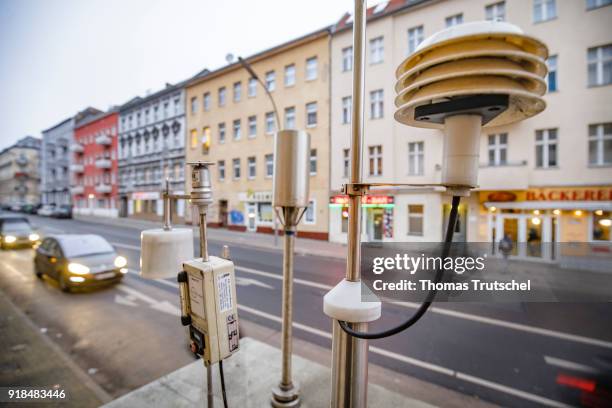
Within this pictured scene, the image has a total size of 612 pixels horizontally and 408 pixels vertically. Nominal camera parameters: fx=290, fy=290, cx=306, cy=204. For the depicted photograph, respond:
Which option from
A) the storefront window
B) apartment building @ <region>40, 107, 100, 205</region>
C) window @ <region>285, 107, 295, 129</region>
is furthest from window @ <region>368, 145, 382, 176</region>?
apartment building @ <region>40, 107, 100, 205</region>

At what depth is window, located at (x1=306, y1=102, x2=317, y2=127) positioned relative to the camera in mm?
18252

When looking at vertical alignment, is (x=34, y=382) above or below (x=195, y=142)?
below

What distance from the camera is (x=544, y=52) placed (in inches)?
45.5

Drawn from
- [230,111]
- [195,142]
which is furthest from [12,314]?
[195,142]

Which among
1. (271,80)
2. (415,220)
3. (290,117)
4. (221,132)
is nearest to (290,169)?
(415,220)

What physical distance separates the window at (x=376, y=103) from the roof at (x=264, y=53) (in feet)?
16.9

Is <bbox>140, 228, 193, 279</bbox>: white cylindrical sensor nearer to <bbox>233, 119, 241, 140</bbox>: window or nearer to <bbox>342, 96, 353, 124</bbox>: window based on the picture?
<bbox>342, 96, 353, 124</bbox>: window

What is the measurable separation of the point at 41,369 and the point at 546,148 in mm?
16861

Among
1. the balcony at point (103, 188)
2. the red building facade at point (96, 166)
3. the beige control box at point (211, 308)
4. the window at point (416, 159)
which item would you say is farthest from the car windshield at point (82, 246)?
the balcony at point (103, 188)

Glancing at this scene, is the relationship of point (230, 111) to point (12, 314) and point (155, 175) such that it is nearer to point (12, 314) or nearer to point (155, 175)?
point (155, 175)

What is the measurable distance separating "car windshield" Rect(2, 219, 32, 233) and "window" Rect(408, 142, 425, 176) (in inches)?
735

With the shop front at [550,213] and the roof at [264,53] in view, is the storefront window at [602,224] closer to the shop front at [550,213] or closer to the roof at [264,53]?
the shop front at [550,213]

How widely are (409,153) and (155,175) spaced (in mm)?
24501

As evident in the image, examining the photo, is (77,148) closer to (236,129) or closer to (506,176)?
(236,129)
